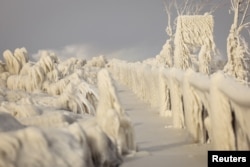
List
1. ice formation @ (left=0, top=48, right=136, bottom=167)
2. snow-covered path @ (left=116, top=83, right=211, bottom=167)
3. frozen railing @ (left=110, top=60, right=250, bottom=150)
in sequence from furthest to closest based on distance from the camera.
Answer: snow-covered path @ (left=116, top=83, right=211, bottom=167) → frozen railing @ (left=110, top=60, right=250, bottom=150) → ice formation @ (left=0, top=48, right=136, bottom=167)

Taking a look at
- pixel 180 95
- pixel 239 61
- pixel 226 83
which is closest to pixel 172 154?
pixel 226 83

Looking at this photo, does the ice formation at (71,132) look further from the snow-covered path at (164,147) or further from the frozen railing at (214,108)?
the frozen railing at (214,108)

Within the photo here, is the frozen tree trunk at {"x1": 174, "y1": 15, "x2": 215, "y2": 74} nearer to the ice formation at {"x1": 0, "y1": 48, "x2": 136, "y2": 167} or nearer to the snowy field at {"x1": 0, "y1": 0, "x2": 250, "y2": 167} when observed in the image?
the snowy field at {"x1": 0, "y1": 0, "x2": 250, "y2": 167}

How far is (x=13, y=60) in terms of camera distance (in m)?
24.3

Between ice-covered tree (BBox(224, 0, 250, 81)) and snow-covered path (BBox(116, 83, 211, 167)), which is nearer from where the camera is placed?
snow-covered path (BBox(116, 83, 211, 167))

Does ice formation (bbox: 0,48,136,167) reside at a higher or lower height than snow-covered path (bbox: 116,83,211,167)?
higher

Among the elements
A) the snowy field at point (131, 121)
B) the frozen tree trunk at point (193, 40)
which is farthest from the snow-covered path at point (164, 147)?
the frozen tree trunk at point (193, 40)

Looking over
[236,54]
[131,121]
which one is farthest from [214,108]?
[236,54]

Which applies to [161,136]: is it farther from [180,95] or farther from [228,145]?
[228,145]

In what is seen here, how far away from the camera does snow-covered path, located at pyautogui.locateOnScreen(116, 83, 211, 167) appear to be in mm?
7395

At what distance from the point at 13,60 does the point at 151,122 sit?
13080 mm

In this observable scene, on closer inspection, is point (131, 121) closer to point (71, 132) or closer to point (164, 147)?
point (164, 147)

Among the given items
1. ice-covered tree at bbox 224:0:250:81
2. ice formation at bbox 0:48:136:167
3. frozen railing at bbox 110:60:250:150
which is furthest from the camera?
ice-covered tree at bbox 224:0:250:81

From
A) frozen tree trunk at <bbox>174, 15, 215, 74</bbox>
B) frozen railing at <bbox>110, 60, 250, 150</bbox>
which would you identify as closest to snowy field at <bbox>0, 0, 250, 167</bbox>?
frozen railing at <bbox>110, 60, 250, 150</bbox>
